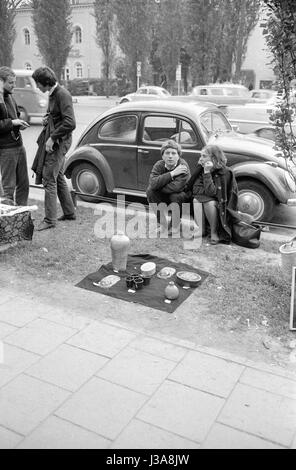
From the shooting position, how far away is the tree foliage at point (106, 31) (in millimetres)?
42531

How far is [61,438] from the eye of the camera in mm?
2604

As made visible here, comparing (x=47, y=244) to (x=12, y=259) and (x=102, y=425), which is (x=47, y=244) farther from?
(x=102, y=425)

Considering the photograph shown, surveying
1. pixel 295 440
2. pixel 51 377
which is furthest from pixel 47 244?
pixel 295 440

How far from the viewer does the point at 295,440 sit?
2609 millimetres

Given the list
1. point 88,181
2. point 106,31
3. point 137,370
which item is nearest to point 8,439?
point 137,370

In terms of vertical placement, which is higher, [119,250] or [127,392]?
[119,250]

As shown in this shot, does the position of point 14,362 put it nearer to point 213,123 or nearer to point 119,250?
point 119,250

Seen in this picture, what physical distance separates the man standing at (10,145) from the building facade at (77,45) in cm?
4655

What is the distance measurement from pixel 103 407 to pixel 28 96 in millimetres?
17840

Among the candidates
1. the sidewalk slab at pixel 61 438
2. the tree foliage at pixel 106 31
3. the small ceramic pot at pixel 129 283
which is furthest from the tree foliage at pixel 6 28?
the sidewalk slab at pixel 61 438

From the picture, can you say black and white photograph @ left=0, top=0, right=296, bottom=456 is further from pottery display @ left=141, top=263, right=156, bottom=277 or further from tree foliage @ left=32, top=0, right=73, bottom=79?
tree foliage @ left=32, top=0, right=73, bottom=79

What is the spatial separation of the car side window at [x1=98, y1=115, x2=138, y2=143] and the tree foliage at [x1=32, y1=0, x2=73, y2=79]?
102 feet

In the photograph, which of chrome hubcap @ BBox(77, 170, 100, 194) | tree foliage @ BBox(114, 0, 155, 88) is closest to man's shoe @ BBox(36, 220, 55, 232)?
chrome hubcap @ BBox(77, 170, 100, 194)


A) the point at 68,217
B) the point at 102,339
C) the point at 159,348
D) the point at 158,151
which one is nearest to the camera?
the point at 159,348
